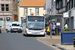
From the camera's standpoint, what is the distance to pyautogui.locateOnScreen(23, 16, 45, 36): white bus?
2969cm

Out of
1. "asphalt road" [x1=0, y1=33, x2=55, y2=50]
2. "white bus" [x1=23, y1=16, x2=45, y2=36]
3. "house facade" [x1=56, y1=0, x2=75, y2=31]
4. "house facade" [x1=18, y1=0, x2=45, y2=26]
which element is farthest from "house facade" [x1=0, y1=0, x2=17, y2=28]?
"asphalt road" [x1=0, y1=33, x2=55, y2=50]

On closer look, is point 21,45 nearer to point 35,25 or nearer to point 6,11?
point 35,25

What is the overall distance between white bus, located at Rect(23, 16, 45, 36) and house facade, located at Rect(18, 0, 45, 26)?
3578 cm

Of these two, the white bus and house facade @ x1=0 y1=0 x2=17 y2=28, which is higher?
house facade @ x1=0 y1=0 x2=17 y2=28

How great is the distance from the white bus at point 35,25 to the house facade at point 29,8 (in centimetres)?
3578

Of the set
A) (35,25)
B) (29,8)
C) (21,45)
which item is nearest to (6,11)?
(29,8)

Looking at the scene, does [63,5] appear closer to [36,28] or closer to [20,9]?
[36,28]

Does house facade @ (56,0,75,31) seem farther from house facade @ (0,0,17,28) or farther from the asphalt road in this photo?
house facade @ (0,0,17,28)

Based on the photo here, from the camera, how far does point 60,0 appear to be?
43531mm

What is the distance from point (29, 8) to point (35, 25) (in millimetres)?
37687

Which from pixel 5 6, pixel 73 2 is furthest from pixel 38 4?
pixel 73 2

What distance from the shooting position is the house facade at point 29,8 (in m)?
67.0

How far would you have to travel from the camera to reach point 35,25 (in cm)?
3019

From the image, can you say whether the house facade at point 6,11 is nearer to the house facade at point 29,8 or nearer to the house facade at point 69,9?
the house facade at point 29,8
